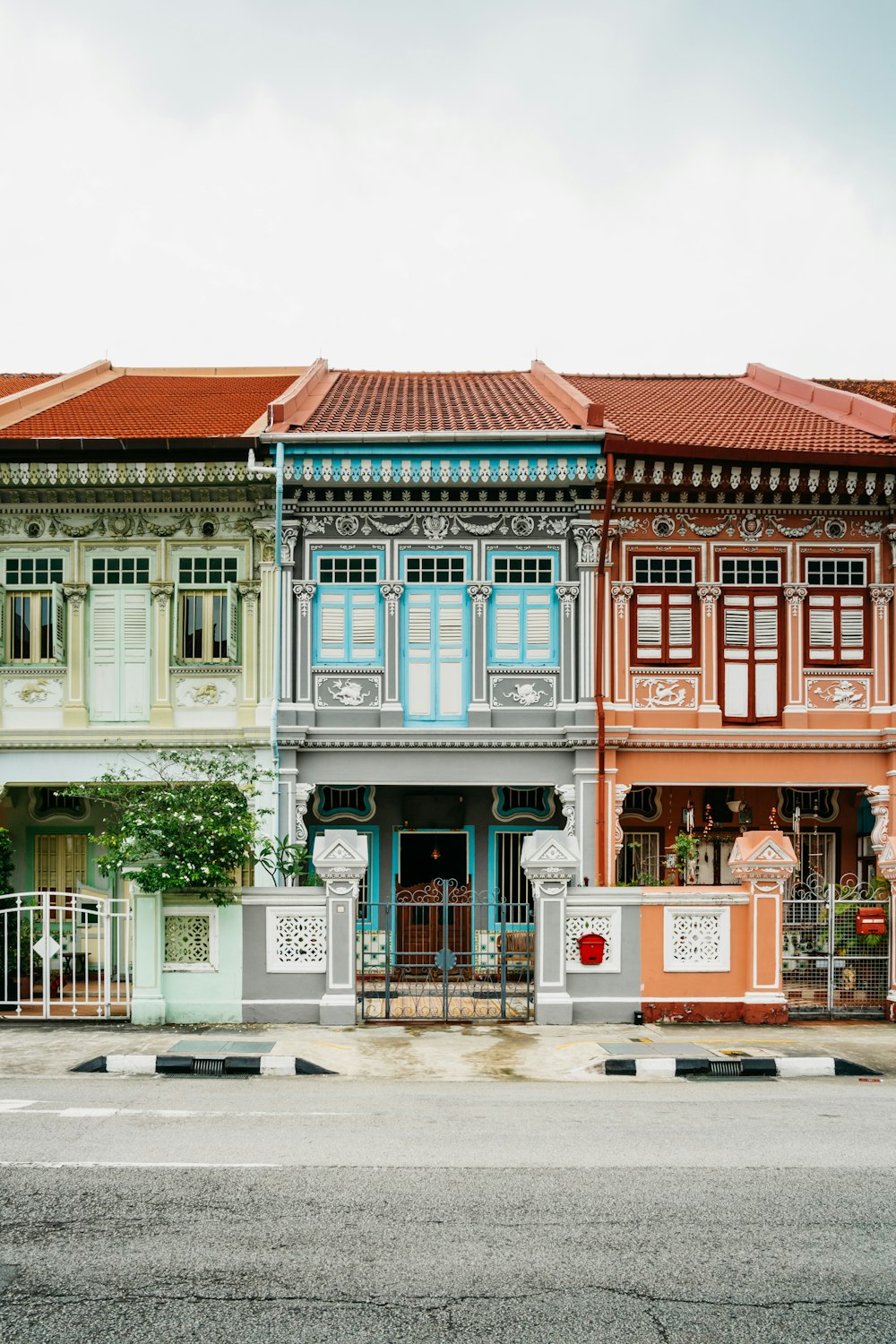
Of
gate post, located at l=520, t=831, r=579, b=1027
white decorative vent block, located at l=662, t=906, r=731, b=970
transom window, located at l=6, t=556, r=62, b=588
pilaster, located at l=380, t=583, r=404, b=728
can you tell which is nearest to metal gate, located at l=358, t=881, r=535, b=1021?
gate post, located at l=520, t=831, r=579, b=1027

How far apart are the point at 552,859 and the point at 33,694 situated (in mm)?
8338

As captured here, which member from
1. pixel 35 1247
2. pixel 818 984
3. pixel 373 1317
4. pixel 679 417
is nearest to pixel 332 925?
pixel 818 984

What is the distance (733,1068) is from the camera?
11.3 meters

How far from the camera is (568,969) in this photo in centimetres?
1329

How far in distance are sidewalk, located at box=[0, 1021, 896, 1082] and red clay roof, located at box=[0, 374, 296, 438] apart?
824 cm

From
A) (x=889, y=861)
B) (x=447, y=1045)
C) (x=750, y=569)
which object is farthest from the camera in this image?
(x=750, y=569)

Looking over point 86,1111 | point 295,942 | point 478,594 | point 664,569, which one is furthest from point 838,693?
point 86,1111

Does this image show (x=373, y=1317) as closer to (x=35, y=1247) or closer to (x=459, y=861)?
(x=35, y=1247)

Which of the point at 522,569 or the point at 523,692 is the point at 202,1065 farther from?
the point at 522,569

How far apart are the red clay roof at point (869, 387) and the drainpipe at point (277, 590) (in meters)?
11.1

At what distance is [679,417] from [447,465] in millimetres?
4828

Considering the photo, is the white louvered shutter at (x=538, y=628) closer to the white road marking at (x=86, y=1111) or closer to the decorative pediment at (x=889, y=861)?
the decorative pediment at (x=889, y=861)

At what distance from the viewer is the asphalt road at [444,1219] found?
17.3 feet

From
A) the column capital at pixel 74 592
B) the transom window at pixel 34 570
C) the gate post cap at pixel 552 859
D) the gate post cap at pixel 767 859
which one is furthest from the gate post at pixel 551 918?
the transom window at pixel 34 570
